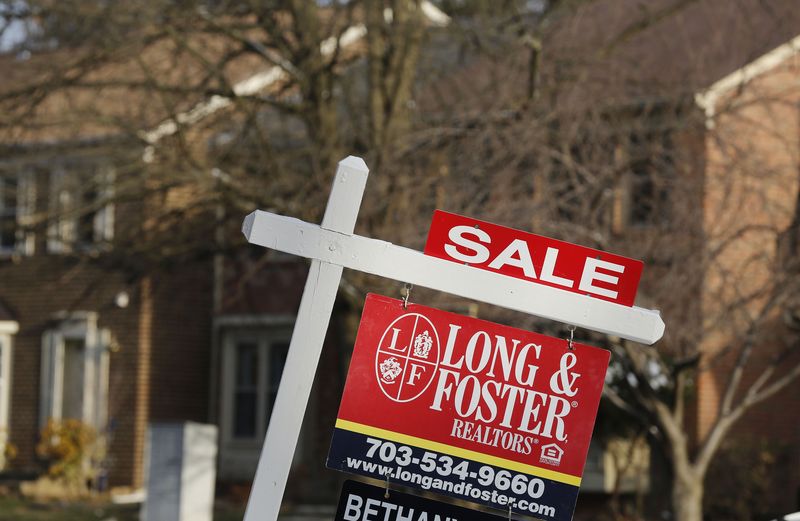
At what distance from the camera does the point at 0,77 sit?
2416cm

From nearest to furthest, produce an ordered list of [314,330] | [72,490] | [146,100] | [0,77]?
[314,330] → [146,100] → [72,490] → [0,77]

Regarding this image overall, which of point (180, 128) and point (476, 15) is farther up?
point (476, 15)

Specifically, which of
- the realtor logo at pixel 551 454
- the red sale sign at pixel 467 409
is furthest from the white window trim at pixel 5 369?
the realtor logo at pixel 551 454

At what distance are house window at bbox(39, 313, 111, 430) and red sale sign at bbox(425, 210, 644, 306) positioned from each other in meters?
17.9

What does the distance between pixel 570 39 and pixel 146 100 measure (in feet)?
16.0

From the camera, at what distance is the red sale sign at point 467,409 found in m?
4.64

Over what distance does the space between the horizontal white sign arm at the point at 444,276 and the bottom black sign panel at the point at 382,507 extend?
2.48 feet

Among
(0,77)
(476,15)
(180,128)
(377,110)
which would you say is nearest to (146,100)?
(180,128)

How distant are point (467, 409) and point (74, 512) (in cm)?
1467

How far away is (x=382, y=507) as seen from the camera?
4703 millimetres

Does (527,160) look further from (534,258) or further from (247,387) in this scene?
(247,387)

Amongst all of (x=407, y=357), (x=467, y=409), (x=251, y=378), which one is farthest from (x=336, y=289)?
(x=251, y=378)

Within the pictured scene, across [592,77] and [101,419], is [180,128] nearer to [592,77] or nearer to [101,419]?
[592,77]

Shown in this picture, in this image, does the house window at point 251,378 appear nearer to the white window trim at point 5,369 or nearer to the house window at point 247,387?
the house window at point 247,387
